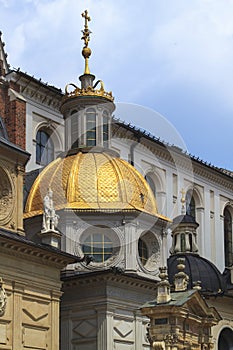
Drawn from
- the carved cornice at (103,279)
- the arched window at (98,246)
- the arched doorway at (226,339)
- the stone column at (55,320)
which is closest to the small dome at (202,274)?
the arched doorway at (226,339)

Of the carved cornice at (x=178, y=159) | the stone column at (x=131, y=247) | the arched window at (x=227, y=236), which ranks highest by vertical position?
the carved cornice at (x=178, y=159)

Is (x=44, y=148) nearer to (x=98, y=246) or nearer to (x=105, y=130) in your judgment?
(x=105, y=130)

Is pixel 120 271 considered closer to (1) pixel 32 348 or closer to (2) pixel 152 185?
(1) pixel 32 348

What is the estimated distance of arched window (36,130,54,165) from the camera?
47.6 meters

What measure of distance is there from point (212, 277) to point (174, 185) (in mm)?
9918

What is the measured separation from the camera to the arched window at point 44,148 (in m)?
47.6

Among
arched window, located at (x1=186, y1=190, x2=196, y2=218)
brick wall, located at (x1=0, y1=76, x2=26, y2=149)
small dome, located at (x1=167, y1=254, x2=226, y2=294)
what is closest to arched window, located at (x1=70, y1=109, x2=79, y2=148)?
brick wall, located at (x1=0, y1=76, x2=26, y2=149)

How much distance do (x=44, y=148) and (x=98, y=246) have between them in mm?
10172

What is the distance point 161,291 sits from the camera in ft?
96.1

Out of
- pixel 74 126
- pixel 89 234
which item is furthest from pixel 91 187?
pixel 74 126

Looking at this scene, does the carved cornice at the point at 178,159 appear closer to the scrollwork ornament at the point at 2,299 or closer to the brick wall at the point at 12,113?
the brick wall at the point at 12,113

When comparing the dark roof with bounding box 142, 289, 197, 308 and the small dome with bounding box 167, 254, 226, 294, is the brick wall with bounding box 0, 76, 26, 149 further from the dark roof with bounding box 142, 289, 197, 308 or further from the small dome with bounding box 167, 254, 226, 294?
the dark roof with bounding box 142, 289, 197, 308

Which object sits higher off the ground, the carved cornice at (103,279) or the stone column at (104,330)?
the carved cornice at (103,279)

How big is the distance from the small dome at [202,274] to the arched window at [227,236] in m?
12.3
